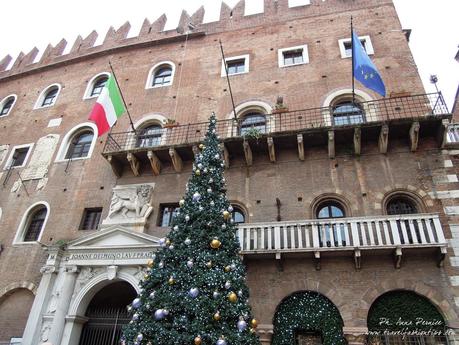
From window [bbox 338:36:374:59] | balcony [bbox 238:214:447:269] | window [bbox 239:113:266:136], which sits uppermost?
window [bbox 338:36:374:59]

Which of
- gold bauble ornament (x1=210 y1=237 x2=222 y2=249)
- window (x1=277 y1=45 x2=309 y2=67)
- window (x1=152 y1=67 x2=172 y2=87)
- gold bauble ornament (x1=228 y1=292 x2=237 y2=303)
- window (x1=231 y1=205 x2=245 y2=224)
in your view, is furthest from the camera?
window (x1=152 y1=67 x2=172 y2=87)

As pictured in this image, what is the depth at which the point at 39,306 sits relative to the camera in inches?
430

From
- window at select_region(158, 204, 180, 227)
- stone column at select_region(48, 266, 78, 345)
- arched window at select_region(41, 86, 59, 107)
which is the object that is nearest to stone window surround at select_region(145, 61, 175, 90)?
arched window at select_region(41, 86, 59, 107)

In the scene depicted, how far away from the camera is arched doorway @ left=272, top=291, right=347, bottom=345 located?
9.08 m

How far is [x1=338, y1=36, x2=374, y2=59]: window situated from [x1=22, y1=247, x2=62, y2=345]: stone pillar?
1422cm

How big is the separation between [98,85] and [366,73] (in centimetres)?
1431

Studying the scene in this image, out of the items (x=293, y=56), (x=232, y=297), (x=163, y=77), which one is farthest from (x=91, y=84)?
(x=232, y=297)

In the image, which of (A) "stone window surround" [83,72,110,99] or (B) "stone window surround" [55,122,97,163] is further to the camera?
(A) "stone window surround" [83,72,110,99]

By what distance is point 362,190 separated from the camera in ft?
36.2

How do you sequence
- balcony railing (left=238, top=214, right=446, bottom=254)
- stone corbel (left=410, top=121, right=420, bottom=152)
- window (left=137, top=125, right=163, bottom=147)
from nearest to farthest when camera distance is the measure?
balcony railing (left=238, top=214, right=446, bottom=254)
stone corbel (left=410, top=121, right=420, bottom=152)
window (left=137, top=125, right=163, bottom=147)

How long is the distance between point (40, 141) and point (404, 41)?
17.7 meters

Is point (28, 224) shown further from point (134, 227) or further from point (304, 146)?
point (304, 146)

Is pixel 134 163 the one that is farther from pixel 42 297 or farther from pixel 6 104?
pixel 6 104

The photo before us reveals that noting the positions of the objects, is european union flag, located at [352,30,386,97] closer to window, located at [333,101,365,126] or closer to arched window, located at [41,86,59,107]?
window, located at [333,101,365,126]
